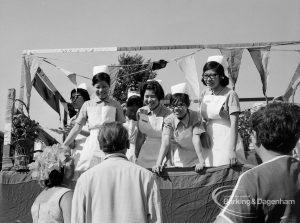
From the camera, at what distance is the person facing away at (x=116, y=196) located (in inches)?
101

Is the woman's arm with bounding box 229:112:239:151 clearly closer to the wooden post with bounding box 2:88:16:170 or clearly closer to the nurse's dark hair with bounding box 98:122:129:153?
the nurse's dark hair with bounding box 98:122:129:153

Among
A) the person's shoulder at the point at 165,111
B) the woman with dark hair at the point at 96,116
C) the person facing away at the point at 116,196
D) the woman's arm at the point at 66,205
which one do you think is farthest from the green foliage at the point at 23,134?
the person facing away at the point at 116,196

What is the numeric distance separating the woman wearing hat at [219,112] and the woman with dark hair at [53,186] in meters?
1.85

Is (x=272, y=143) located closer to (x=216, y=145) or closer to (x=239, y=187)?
(x=239, y=187)

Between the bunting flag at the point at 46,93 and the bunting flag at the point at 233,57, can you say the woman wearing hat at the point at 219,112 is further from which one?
the bunting flag at the point at 46,93

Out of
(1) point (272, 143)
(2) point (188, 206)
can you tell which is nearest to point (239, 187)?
(1) point (272, 143)

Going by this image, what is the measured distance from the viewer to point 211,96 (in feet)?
14.6

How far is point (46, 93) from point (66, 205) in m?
4.35

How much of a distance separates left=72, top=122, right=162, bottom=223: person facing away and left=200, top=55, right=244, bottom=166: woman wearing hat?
1.65 meters

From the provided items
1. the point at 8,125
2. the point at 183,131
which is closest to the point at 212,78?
the point at 183,131

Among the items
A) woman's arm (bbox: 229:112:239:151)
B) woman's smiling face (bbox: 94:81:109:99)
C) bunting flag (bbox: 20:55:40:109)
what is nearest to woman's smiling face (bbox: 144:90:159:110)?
woman's smiling face (bbox: 94:81:109:99)

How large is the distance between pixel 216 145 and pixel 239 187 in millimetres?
2553

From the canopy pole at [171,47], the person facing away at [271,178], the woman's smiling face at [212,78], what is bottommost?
the person facing away at [271,178]

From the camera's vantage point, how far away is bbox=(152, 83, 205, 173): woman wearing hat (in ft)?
14.2
